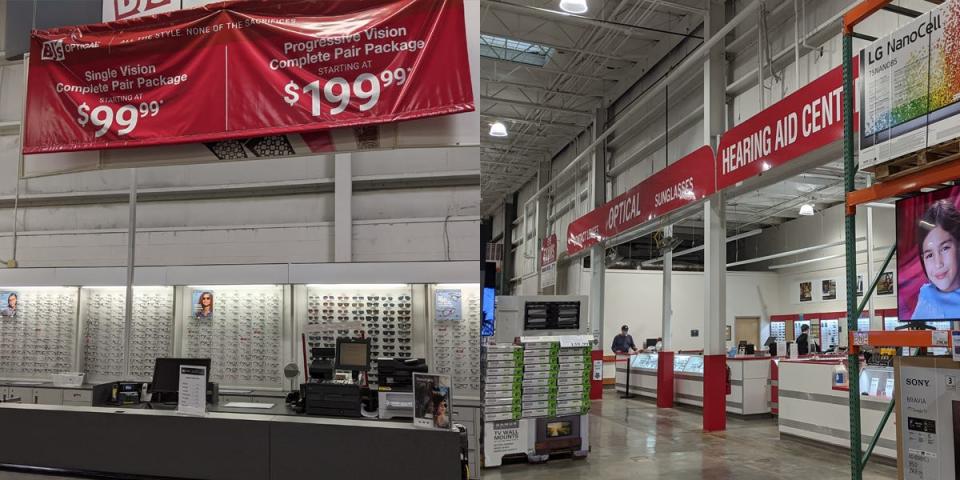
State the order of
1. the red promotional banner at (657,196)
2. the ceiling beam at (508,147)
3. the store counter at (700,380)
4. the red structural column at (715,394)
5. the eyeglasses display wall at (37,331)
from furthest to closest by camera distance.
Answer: the ceiling beam at (508,147)
the store counter at (700,380)
the red structural column at (715,394)
the red promotional banner at (657,196)
the eyeglasses display wall at (37,331)

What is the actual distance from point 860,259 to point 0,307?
683 inches

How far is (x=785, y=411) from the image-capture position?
26.6ft

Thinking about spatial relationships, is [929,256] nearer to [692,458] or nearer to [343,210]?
[692,458]

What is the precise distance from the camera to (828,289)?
1773 cm

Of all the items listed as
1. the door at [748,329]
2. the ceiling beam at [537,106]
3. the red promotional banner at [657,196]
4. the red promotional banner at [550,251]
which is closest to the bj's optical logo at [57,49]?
the red promotional banner at [657,196]

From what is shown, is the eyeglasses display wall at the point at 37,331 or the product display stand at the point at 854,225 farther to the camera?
the eyeglasses display wall at the point at 37,331

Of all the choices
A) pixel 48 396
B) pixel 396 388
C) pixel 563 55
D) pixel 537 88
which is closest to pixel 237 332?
pixel 48 396

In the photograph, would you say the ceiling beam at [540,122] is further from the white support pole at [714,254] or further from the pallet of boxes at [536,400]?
the pallet of boxes at [536,400]

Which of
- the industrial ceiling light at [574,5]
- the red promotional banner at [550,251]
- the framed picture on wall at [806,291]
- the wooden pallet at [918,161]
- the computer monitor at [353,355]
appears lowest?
the computer monitor at [353,355]

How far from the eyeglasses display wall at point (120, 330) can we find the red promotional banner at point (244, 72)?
97.7 inches

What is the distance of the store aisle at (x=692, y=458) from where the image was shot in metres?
6.28

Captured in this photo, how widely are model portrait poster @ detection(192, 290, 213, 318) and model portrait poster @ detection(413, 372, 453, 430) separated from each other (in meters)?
3.75

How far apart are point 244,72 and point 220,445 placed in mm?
2432

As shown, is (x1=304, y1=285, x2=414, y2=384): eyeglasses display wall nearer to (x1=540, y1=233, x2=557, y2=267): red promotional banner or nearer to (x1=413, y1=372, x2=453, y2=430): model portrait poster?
(x1=413, y1=372, x2=453, y2=430): model portrait poster
